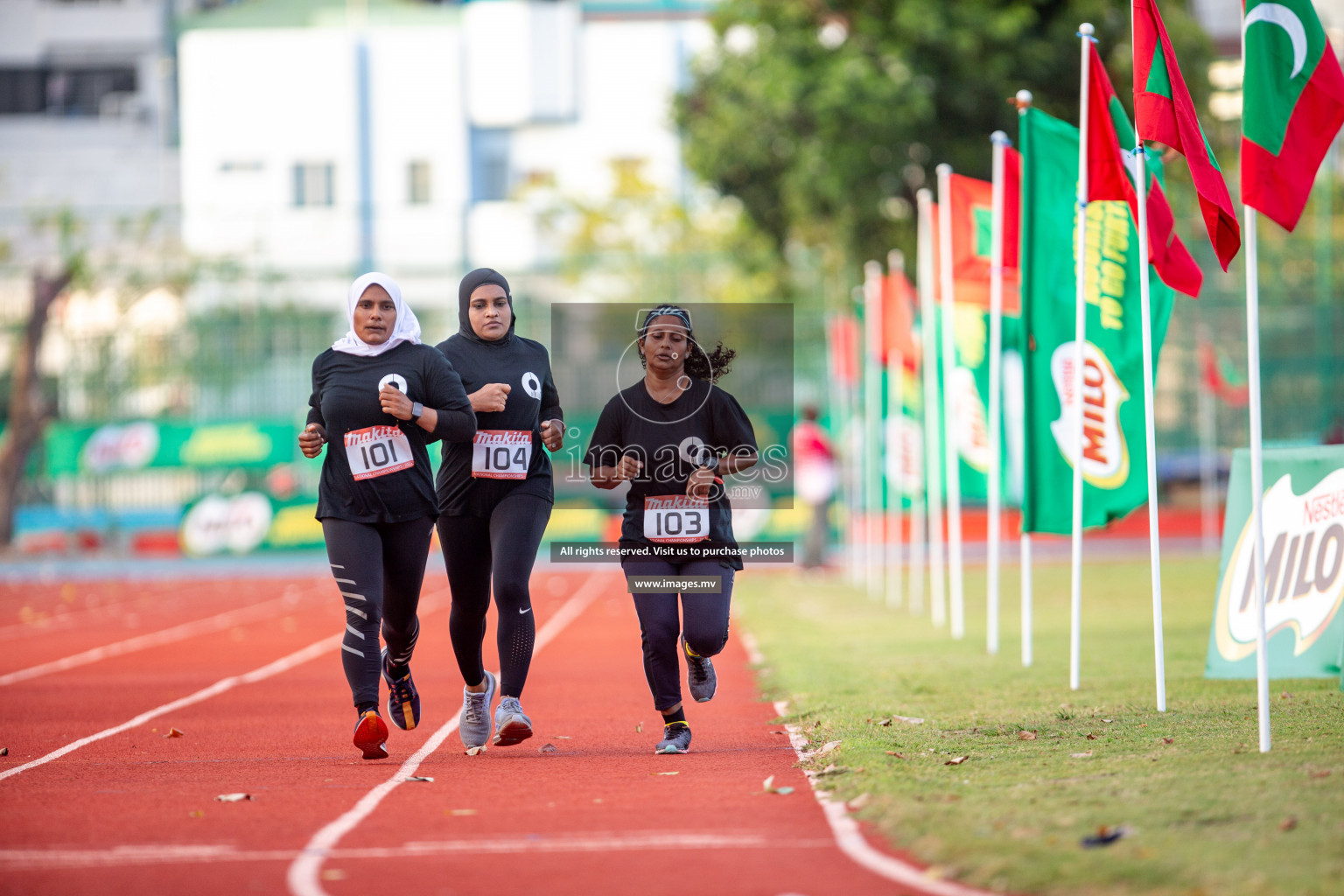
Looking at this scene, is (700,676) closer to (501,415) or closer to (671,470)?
(671,470)

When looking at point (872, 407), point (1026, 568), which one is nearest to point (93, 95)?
point (872, 407)

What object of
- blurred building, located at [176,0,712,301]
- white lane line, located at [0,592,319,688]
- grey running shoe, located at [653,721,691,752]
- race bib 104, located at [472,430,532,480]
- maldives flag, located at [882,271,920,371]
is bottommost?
white lane line, located at [0,592,319,688]

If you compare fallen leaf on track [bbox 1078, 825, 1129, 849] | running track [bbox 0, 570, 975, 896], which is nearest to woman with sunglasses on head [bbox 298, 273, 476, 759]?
running track [bbox 0, 570, 975, 896]

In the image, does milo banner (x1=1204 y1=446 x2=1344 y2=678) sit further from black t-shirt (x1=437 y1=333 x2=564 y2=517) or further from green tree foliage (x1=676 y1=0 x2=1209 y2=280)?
green tree foliage (x1=676 y1=0 x2=1209 y2=280)

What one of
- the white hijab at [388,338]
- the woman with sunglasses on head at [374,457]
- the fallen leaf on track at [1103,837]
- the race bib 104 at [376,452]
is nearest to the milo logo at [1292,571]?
the fallen leaf on track at [1103,837]

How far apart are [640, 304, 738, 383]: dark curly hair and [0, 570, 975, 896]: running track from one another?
6.31ft

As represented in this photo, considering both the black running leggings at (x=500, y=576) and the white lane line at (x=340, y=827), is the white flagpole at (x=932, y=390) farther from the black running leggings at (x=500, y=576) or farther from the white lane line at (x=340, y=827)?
the black running leggings at (x=500, y=576)

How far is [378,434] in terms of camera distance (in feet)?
26.2

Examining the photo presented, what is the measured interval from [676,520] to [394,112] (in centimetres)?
5017

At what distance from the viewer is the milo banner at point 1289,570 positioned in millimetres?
9133

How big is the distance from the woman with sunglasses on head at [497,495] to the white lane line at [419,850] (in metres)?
2.08

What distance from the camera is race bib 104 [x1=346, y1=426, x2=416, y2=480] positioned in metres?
7.94

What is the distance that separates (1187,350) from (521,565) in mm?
27775

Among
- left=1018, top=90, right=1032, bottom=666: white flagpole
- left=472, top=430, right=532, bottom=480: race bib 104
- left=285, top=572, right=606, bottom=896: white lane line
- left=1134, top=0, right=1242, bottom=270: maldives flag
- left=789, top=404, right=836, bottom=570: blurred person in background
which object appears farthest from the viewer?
left=789, top=404, right=836, bottom=570: blurred person in background
